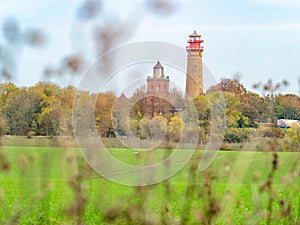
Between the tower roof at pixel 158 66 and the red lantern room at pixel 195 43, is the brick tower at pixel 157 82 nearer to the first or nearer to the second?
the tower roof at pixel 158 66

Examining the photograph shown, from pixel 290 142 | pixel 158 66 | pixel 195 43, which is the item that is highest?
pixel 195 43

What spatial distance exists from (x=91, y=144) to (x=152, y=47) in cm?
76

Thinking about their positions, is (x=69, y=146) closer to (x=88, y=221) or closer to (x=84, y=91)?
(x=84, y=91)

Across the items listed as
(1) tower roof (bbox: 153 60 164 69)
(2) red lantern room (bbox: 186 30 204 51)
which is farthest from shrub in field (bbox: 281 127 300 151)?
(2) red lantern room (bbox: 186 30 204 51)

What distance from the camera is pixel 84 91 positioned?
5.98ft

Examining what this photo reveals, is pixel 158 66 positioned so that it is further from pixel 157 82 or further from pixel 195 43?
pixel 195 43

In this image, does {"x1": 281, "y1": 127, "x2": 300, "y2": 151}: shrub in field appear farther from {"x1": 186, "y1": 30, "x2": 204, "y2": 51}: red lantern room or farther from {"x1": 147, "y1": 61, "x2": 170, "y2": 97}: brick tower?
{"x1": 186, "y1": 30, "x2": 204, "y2": 51}: red lantern room

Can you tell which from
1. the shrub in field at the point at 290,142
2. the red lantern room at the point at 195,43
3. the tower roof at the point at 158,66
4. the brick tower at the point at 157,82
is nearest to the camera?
the shrub in field at the point at 290,142

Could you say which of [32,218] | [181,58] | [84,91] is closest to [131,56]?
[84,91]

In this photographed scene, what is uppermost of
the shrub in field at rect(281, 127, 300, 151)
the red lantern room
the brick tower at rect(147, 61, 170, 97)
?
the red lantern room

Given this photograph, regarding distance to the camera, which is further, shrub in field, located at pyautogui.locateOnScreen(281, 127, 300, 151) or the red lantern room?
the red lantern room

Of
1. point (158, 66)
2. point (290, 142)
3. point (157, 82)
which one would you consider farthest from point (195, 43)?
point (290, 142)

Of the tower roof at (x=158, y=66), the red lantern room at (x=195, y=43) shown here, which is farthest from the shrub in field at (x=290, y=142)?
the red lantern room at (x=195, y=43)

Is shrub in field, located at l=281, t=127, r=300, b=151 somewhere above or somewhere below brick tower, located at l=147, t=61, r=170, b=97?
below
